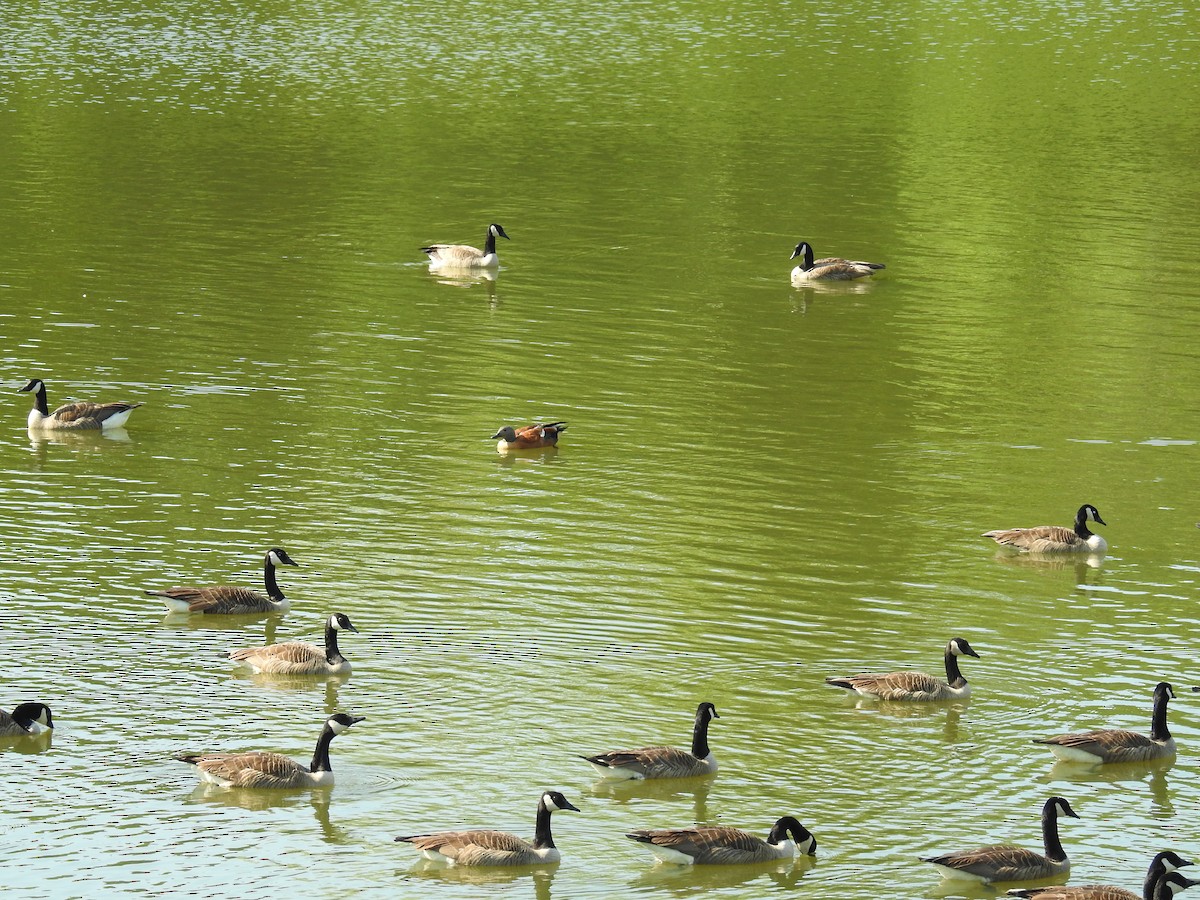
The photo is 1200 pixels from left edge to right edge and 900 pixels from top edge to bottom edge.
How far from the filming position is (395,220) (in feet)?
160

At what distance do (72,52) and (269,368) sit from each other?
42.9 meters

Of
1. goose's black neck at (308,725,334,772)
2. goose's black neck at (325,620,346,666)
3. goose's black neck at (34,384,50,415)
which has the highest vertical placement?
goose's black neck at (34,384,50,415)

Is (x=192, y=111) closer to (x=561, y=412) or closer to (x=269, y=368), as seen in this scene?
(x=269, y=368)

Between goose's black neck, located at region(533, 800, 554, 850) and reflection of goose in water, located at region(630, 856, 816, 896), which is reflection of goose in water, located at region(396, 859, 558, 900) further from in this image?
reflection of goose in water, located at region(630, 856, 816, 896)

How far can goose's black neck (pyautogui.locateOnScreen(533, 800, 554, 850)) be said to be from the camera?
17.0 m

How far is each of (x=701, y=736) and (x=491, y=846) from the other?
3.00 meters

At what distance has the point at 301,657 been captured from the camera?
845 inches

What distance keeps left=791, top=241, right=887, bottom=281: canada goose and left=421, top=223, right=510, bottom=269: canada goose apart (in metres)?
6.72

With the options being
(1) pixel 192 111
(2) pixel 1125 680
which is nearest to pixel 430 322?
(2) pixel 1125 680

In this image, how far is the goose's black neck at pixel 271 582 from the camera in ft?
77.5

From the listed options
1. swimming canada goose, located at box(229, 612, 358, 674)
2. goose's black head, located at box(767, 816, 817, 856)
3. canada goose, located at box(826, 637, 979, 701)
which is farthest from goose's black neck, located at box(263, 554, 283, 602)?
goose's black head, located at box(767, 816, 817, 856)

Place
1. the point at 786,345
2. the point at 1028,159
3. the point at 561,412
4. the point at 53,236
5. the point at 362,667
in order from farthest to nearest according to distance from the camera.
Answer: the point at 1028,159, the point at 53,236, the point at 786,345, the point at 561,412, the point at 362,667

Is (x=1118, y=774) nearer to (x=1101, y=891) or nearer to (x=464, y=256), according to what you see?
(x=1101, y=891)

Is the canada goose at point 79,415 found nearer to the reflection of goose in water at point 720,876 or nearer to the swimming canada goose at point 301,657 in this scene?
the swimming canada goose at point 301,657
